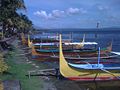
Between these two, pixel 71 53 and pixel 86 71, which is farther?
pixel 71 53

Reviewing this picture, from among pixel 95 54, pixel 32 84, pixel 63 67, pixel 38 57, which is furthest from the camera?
pixel 95 54

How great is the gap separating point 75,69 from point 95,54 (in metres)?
15.1

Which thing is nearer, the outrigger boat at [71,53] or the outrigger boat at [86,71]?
the outrigger boat at [86,71]

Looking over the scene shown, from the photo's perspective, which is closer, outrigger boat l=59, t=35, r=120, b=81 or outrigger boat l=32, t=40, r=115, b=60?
outrigger boat l=59, t=35, r=120, b=81

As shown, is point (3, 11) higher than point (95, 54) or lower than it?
higher

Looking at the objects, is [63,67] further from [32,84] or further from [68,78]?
[32,84]

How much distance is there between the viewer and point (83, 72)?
19.5 meters

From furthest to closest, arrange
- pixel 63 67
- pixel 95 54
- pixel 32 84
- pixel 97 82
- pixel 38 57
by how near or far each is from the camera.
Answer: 1. pixel 95 54
2. pixel 38 57
3. pixel 97 82
4. pixel 63 67
5. pixel 32 84

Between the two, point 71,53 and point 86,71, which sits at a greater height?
point 71,53

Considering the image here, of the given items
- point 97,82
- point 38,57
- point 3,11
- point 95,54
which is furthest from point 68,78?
point 3,11

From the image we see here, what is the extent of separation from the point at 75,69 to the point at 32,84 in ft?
11.1

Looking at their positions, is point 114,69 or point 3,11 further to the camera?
point 3,11

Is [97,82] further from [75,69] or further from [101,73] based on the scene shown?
[75,69]

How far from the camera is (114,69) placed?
19.6 metres
